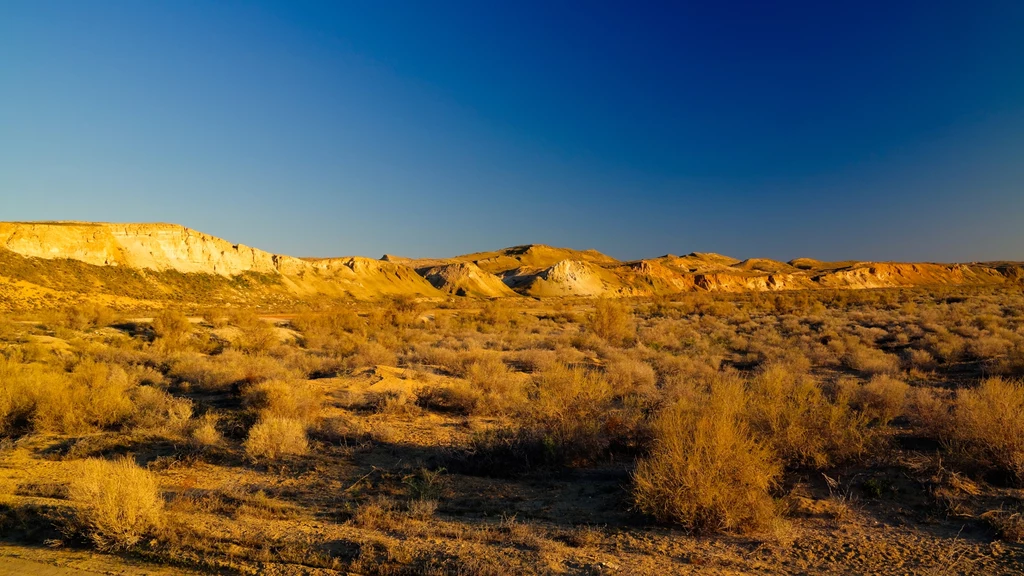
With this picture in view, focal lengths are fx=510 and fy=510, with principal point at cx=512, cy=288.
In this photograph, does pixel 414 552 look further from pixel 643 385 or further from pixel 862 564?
pixel 643 385

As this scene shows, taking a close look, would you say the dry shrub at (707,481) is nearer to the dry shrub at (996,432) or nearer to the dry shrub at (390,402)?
the dry shrub at (996,432)

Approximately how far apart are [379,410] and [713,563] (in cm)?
710

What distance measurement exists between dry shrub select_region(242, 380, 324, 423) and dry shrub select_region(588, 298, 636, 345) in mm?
13779

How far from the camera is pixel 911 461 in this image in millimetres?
6082

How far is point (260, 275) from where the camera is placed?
200ft

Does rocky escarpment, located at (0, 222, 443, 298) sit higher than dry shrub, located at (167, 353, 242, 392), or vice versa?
rocky escarpment, located at (0, 222, 443, 298)

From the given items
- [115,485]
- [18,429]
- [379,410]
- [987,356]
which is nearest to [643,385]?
[379,410]

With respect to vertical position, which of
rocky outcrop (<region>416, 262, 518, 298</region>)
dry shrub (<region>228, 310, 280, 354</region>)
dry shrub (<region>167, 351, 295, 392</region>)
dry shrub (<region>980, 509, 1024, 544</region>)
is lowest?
dry shrub (<region>980, 509, 1024, 544</region>)

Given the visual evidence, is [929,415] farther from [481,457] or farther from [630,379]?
[481,457]

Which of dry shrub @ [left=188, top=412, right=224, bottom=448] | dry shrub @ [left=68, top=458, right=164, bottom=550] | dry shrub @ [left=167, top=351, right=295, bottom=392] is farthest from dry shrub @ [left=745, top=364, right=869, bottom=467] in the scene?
dry shrub @ [left=167, top=351, right=295, bottom=392]

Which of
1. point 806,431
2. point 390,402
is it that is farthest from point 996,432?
point 390,402

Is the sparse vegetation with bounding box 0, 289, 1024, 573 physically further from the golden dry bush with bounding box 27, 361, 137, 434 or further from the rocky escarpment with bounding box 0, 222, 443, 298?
the rocky escarpment with bounding box 0, 222, 443, 298

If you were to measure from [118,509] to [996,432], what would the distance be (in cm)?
936

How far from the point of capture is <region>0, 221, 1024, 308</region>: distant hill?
4234 cm
